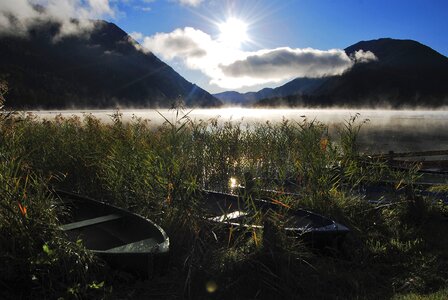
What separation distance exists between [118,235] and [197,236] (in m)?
1.90

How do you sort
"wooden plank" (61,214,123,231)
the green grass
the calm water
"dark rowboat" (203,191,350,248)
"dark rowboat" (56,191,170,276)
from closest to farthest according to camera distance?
1. the green grass
2. "dark rowboat" (56,191,170,276)
3. "dark rowboat" (203,191,350,248)
4. "wooden plank" (61,214,123,231)
5. the calm water

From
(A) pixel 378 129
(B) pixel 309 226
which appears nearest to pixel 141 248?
(B) pixel 309 226

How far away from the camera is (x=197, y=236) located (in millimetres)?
5750

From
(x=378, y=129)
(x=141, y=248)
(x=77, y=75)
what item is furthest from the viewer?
(x=77, y=75)

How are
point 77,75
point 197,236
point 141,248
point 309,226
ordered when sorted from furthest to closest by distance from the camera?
1. point 77,75
2. point 309,226
3. point 197,236
4. point 141,248

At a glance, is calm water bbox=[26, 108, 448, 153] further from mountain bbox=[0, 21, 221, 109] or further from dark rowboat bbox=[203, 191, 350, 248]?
mountain bbox=[0, 21, 221, 109]

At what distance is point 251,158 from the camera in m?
12.2

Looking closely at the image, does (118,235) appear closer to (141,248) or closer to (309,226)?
(141,248)

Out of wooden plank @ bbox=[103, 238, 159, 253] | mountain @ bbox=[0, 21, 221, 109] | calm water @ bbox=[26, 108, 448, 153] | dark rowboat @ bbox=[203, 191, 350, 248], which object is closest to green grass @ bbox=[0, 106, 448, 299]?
dark rowboat @ bbox=[203, 191, 350, 248]

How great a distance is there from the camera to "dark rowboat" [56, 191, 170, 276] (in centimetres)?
539

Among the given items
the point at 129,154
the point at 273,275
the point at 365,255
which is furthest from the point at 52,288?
the point at 365,255

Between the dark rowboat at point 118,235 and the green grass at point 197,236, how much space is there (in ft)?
0.80

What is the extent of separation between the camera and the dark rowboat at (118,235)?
5.39 meters

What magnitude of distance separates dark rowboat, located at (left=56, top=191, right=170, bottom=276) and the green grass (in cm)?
24
